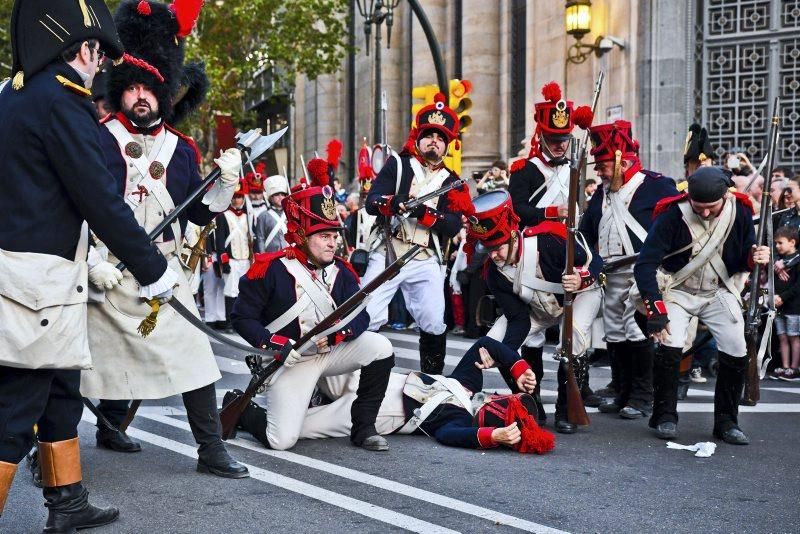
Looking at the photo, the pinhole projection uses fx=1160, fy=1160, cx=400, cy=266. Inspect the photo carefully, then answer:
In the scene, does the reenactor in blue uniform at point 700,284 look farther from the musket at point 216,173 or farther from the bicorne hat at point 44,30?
the bicorne hat at point 44,30

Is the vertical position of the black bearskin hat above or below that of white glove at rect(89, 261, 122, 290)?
above

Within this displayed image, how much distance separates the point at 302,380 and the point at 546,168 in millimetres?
2856

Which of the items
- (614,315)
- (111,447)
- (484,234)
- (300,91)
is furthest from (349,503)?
(300,91)

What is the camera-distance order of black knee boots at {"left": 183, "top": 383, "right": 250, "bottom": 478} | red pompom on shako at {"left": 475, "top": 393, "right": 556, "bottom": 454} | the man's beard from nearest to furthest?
black knee boots at {"left": 183, "top": 383, "right": 250, "bottom": 478} < the man's beard < red pompom on shako at {"left": 475, "top": 393, "right": 556, "bottom": 454}

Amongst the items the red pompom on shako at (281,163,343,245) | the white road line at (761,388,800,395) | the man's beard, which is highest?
the man's beard

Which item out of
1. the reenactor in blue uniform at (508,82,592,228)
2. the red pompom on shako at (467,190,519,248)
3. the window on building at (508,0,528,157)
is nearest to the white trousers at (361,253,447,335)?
the reenactor in blue uniform at (508,82,592,228)

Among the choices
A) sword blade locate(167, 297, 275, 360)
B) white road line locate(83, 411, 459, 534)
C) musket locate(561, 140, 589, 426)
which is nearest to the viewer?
white road line locate(83, 411, 459, 534)

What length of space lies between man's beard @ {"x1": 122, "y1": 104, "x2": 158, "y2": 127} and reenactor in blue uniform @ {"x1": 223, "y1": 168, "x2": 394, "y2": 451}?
3.56 ft

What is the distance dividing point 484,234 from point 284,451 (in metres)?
1.92

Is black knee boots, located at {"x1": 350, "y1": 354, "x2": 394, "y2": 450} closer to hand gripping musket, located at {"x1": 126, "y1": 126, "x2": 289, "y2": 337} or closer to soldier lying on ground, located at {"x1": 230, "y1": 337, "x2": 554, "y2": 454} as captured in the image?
soldier lying on ground, located at {"x1": 230, "y1": 337, "x2": 554, "y2": 454}

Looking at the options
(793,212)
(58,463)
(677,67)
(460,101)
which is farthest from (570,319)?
(677,67)

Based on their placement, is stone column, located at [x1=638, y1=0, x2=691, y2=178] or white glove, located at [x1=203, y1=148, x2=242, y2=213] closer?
white glove, located at [x1=203, y1=148, x2=242, y2=213]

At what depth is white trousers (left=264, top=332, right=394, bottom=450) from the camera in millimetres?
6602

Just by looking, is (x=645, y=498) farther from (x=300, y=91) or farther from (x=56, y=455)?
(x=300, y=91)
